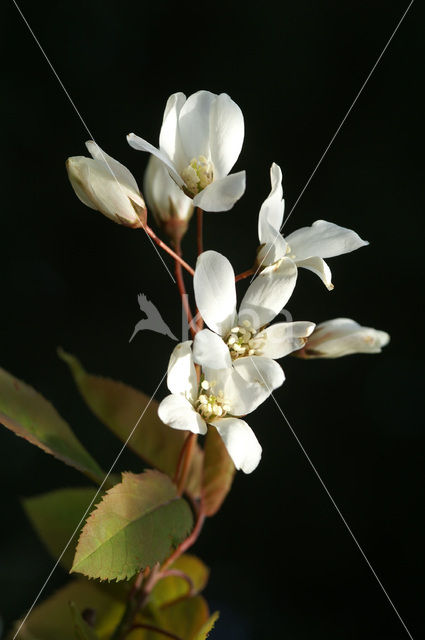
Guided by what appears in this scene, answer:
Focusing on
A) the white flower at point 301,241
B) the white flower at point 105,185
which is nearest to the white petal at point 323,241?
the white flower at point 301,241

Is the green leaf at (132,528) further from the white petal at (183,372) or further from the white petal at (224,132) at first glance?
the white petal at (224,132)

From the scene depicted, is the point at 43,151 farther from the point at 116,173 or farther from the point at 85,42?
the point at 116,173

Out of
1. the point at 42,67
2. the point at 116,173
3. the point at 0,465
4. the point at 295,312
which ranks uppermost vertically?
the point at 42,67

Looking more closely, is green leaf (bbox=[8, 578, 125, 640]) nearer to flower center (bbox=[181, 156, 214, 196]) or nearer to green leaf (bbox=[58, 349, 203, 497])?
green leaf (bbox=[58, 349, 203, 497])

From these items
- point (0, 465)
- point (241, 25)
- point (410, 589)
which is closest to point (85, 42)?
point (241, 25)

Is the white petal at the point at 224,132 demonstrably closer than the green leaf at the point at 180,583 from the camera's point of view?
Yes

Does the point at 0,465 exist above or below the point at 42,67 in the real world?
below

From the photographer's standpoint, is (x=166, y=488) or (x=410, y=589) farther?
(x=410, y=589)
